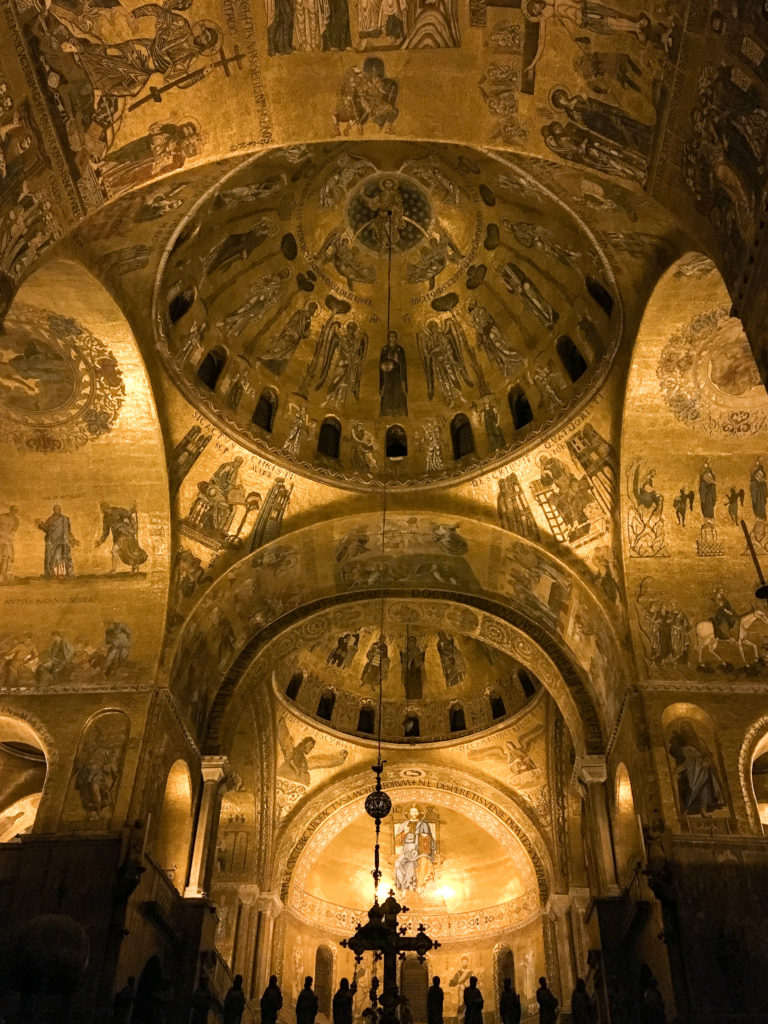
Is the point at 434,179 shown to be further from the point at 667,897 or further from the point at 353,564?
the point at 667,897

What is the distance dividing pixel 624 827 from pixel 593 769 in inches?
46.1

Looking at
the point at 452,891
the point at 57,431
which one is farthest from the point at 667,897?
the point at 452,891

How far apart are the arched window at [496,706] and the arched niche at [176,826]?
931cm

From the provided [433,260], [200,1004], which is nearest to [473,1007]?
[200,1004]

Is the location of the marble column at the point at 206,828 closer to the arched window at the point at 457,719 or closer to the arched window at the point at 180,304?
the arched window at the point at 180,304

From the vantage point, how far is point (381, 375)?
58.5 feet

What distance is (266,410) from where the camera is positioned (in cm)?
1720

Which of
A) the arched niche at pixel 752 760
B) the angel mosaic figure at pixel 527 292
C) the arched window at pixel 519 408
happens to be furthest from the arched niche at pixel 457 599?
the angel mosaic figure at pixel 527 292

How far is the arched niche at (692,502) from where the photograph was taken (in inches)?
558

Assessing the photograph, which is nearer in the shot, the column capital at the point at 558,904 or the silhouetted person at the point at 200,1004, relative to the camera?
the silhouetted person at the point at 200,1004

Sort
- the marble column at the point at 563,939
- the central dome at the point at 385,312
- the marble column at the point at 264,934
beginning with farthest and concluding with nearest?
1. the marble column at the point at 264,934
2. the marble column at the point at 563,939
3. the central dome at the point at 385,312

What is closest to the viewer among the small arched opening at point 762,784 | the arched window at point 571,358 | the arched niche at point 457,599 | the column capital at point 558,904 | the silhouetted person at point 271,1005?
the silhouetted person at point 271,1005

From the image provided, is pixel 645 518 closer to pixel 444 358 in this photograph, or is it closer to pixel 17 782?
pixel 444 358

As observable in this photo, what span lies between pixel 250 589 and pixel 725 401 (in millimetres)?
9165
